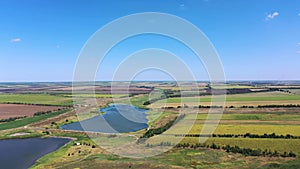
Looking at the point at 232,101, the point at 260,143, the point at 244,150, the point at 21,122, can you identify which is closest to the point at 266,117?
the point at 260,143

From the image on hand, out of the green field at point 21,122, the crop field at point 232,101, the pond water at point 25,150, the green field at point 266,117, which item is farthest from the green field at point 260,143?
the crop field at point 232,101

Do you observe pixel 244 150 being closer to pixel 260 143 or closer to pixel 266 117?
pixel 260 143

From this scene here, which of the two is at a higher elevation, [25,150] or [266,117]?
[266,117]

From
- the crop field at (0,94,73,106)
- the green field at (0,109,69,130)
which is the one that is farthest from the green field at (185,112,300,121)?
the crop field at (0,94,73,106)

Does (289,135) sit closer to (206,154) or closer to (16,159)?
(206,154)

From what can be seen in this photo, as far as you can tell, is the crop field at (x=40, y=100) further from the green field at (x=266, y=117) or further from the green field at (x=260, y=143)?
the green field at (x=260, y=143)

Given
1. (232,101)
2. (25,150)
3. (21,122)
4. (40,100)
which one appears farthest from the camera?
(40,100)

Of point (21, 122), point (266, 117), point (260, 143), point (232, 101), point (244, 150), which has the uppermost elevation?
point (232, 101)

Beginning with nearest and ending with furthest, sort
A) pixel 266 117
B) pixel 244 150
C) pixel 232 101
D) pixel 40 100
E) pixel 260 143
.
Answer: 1. pixel 244 150
2. pixel 260 143
3. pixel 266 117
4. pixel 232 101
5. pixel 40 100

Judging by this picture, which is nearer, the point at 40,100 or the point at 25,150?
the point at 25,150

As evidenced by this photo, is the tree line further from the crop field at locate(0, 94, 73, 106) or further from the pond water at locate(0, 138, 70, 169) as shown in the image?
the crop field at locate(0, 94, 73, 106)

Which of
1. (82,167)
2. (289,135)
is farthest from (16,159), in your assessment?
(289,135)
